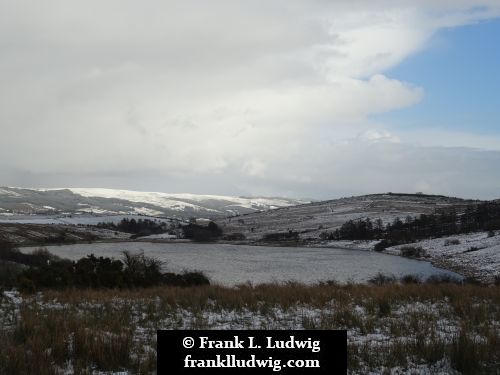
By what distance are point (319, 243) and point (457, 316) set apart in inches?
5374

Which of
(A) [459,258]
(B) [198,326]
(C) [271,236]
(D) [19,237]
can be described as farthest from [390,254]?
(B) [198,326]

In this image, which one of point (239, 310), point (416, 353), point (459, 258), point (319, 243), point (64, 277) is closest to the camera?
point (416, 353)

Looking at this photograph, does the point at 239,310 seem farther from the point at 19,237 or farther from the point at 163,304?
the point at 19,237

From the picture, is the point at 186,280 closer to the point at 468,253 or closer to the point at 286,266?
the point at 286,266

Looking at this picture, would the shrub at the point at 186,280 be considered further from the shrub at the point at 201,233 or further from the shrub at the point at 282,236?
the shrub at the point at 201,233

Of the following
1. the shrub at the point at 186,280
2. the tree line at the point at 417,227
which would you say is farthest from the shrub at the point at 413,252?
the shrub at the point at 186,280

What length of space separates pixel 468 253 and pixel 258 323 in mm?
83826

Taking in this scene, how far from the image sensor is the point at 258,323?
1285 cm

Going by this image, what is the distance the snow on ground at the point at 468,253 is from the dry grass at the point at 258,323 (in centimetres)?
4669

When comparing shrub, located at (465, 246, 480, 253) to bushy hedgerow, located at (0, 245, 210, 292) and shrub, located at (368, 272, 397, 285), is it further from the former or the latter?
bushy hedgerow, located at (0, 245, 210, 292)

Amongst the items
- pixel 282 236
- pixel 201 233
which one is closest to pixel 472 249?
pixel 282 236

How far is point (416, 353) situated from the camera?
924cm

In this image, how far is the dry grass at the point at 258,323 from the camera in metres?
8.56

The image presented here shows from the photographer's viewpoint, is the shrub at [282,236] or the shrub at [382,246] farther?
the shrub at [282,236]
